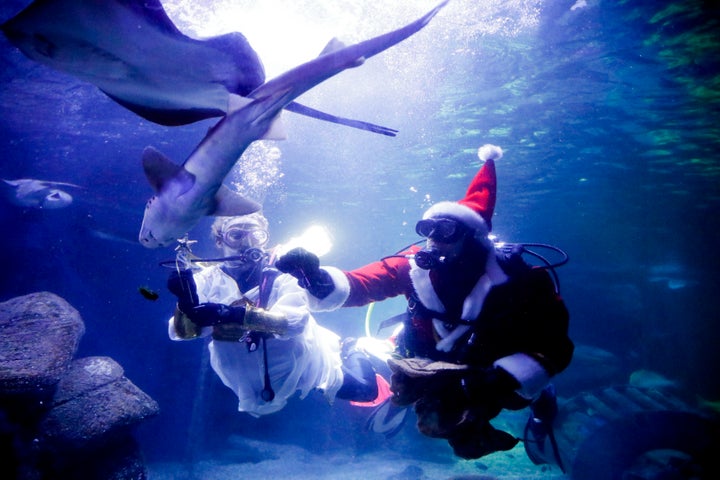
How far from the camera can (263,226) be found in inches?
205

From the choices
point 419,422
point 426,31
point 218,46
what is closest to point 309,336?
point 419,422

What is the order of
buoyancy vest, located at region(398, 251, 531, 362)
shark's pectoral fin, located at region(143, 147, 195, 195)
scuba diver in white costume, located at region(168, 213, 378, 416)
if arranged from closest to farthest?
shark's pectoral fin, located at region(143, 147, 195, 195), buoyancy vest, located at region(398, 251, 531, 362), scuba diver in white costume, located at region(168, 213, 378, 416)

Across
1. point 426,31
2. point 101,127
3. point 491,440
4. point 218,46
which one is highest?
point 426,31

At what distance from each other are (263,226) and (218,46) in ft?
9.58

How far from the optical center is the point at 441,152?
60.0ft

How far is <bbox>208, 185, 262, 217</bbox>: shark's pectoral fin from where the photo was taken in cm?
278

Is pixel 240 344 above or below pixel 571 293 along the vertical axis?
below

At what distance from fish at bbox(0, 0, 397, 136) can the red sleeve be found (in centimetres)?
227

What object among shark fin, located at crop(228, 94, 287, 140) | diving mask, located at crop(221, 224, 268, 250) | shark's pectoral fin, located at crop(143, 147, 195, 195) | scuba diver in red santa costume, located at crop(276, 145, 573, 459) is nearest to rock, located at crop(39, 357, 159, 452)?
diving mask, located at crop(221, 224, 268, 250)

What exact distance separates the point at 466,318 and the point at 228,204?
A: 8.16ft

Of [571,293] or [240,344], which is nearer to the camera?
[240,344]

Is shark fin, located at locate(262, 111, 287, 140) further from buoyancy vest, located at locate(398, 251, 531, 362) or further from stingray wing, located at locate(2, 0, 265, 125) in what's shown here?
buoyancy vest, located at locate(398, 251, 531, 362)

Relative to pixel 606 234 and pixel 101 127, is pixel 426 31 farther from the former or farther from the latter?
pixel 606 234

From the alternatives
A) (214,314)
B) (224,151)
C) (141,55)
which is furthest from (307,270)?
(141,55)
